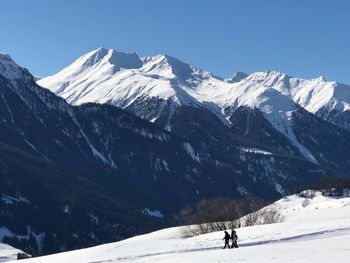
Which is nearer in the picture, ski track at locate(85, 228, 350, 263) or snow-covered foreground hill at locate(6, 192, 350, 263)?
snow-covered foreground hill at locate(6, 192, 350, 263)

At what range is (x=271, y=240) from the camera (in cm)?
7194

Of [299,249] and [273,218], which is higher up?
[273,218]

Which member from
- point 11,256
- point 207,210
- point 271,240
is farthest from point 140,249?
point 11,256

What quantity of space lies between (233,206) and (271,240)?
86.5 m

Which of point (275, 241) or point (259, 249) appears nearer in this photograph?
point (259, 249)

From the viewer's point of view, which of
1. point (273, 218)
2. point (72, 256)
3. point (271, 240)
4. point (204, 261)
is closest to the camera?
point (204, 261)

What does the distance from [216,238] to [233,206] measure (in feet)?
253

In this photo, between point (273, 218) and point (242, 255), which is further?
point (273, 218)

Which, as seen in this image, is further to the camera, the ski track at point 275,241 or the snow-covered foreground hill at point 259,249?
the ski track at point 275,241

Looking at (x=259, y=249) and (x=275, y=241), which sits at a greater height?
(x=275, y=241)

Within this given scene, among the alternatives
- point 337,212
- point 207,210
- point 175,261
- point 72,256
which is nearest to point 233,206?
point 207,210

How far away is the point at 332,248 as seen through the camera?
56.4 m

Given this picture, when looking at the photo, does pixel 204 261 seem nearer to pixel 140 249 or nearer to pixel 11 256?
pixel 140 249

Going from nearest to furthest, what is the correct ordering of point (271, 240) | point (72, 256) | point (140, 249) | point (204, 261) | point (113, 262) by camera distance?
point (204, 261)
point (113, 262)
point (271, 240)
point (140, 249)
point (72, 256)
